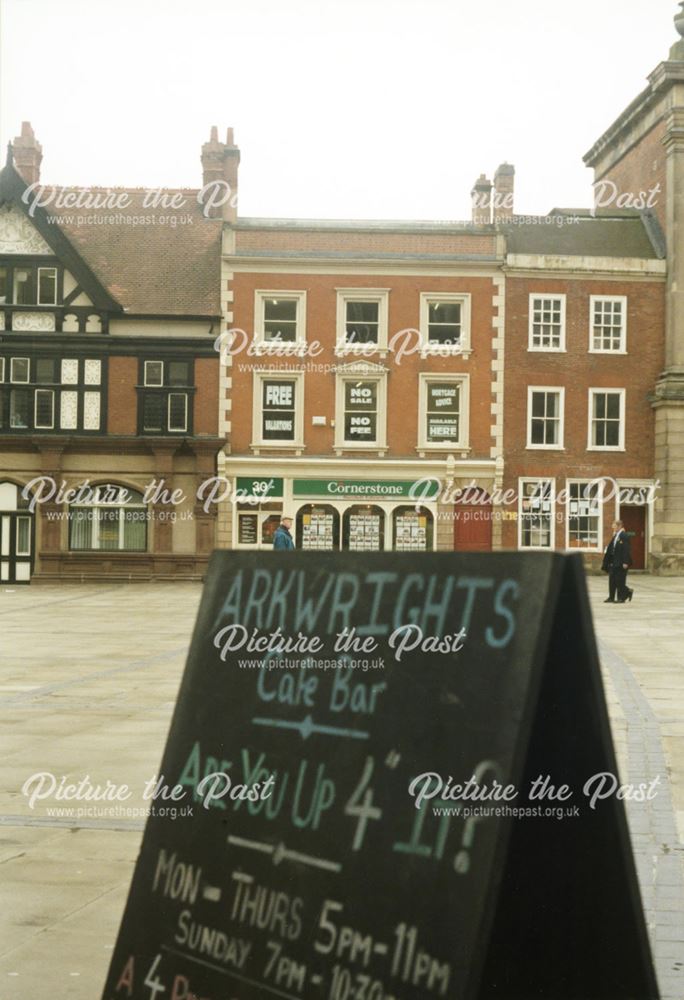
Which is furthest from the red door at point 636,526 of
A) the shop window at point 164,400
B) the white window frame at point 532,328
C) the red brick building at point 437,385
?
the shop window at point 164,400

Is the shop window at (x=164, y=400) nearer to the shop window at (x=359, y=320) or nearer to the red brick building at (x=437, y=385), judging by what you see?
the red brick building at (x=437, y=385)

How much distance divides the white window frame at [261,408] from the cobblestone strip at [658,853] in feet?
90.7

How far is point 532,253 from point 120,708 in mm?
30577

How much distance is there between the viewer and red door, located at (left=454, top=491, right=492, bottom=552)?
37344mm

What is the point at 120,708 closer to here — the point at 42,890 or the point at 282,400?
the point at 42,890

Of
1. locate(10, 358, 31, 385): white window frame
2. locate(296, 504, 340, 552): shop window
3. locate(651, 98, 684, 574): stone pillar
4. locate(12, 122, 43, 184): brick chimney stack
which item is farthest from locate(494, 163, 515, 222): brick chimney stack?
locate(10, 358, 31, 385): white window frame

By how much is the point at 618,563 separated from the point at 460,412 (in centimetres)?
1302

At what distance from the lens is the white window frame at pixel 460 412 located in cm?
3778

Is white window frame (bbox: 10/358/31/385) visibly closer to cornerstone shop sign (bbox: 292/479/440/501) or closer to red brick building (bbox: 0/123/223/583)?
red brick building (bbox: 0/123/223/583)

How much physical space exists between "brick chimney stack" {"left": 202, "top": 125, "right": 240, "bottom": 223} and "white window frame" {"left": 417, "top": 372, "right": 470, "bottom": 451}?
847 centimetres

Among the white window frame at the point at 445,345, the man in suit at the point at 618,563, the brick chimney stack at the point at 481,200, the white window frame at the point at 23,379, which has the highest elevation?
the brick chimney stack at the point at 481,200

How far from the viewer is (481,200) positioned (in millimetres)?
41969

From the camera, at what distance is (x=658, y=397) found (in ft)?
123

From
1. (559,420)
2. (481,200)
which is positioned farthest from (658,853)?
(481,200)
